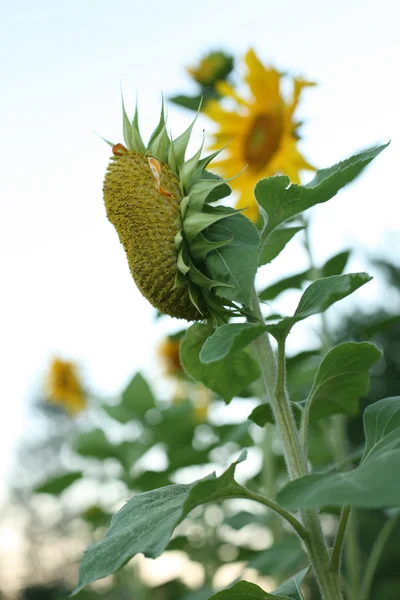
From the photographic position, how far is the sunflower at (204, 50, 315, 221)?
1.79m

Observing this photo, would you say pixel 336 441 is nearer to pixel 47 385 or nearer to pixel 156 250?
pixel 156 250

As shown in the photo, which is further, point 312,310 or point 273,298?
point 273,298

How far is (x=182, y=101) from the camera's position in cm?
172

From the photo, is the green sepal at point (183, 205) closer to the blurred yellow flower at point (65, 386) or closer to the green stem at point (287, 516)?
the green stem at point (287, 516)

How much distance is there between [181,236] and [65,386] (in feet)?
9.39

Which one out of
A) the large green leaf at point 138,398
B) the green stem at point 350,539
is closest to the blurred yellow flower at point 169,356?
the large green leaf at point 138,398

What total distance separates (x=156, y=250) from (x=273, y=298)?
2.65ft

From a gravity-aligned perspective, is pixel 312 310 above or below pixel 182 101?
below

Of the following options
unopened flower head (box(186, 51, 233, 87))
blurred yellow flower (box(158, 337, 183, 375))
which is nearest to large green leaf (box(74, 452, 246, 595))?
unopened flower head (box(186, 51, 233, 87))

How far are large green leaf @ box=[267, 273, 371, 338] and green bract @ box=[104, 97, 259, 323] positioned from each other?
0.04 meters

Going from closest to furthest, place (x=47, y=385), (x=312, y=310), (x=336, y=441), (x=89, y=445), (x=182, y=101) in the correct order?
(x=312, y=310)
(x=336, y=441)
(x=182, y=101)
(x=89, y=445)
(x=47, y=385)

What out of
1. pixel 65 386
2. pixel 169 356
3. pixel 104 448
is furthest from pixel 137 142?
pixel 65 386

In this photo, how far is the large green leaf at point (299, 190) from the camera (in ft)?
2.26

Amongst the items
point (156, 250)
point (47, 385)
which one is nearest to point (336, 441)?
point (156, 250)
